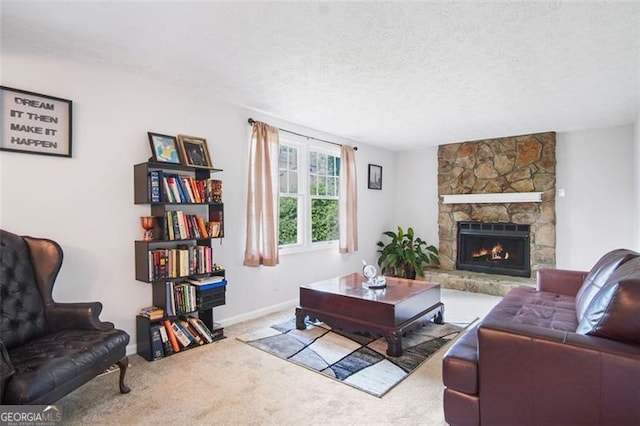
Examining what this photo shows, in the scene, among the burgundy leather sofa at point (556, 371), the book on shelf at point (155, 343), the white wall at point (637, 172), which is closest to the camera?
the burgundy leather sofa at point (556, 371)

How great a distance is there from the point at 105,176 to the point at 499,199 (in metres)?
5.06

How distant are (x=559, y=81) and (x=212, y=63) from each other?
115 inches

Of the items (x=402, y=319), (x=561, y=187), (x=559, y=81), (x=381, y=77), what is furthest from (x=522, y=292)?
(x=561, y=187)

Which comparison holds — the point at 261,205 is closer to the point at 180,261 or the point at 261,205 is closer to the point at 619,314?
the point at 180,261

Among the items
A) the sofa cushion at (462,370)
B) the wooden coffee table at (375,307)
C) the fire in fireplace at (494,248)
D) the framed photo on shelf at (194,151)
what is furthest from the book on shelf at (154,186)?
the fire in fireplace at (494,248)

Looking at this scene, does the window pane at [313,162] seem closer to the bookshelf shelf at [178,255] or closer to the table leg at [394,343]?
the bookshelf shelf at [178,255]

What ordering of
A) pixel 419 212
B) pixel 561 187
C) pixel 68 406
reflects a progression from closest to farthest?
pixel 68 406 < pixel 561 187 < pixel 419 212

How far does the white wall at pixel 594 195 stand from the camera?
4566mm

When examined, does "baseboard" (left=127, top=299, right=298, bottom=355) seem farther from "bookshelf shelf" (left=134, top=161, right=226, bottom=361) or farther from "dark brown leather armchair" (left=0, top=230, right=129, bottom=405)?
"dark brown leather armchair" (left=0, top=230, right=129, bottom=405)

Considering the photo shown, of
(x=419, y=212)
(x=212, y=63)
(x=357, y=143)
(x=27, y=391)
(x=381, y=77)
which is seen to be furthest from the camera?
(x=419, y=212)

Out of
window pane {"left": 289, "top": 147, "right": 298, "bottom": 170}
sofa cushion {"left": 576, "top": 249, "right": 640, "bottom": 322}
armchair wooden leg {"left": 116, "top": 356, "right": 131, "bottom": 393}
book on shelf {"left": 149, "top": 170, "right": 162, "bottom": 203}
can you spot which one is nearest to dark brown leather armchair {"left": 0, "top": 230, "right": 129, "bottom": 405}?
armchair wooden leg {"left": 116, "top": 356, "right": 131, "bottom": 393}

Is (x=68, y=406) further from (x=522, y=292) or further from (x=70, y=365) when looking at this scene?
(x=522, y=292)

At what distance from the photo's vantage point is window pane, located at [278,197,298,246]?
14.5ft

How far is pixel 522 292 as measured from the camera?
10.4 ft
